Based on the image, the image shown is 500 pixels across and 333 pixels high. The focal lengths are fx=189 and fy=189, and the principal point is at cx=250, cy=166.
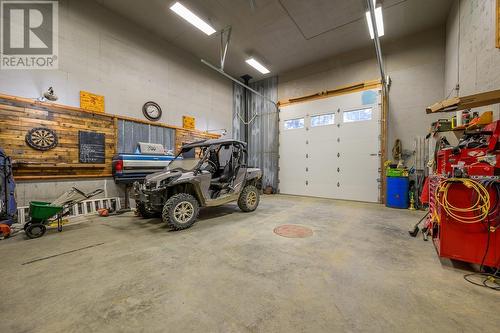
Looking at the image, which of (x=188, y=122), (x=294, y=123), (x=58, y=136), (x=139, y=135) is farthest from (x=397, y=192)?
(x=58, y=136)

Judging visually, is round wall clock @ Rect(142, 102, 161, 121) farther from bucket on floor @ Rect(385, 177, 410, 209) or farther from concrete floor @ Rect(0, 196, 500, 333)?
bucket on floor @ Rect(385, 177, 410, 209)

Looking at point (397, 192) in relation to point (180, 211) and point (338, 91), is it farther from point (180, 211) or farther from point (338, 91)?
point (180, 211)

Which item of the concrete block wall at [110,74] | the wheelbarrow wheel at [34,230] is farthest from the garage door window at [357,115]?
the wheelbarrow wheel at [34,230]

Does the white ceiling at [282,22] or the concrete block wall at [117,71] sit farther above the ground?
the white ceiling at [282,22]

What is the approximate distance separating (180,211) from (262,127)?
628 centimetres

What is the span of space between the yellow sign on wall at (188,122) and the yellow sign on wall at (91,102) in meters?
2.42

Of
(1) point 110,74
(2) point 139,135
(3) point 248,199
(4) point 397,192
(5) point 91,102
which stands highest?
(1) point 110,74

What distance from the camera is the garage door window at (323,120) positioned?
23.4 ft

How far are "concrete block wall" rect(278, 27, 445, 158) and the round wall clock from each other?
6504mm

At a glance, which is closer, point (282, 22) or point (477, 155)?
point (477, 155)

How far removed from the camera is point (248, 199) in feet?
15.7

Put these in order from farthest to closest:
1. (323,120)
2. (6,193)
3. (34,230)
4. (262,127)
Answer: (262,127) < (323,120) < (6,193) < (34,230)

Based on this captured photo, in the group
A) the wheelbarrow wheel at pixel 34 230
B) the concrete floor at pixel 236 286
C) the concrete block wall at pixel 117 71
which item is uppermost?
the concrete block wall at pixel 117 71

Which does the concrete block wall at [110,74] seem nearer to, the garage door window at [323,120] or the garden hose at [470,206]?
the garage door window at [323,120]
